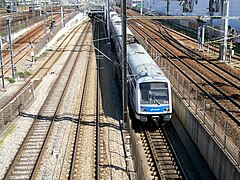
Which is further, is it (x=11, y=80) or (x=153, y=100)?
(x=11, y=80)

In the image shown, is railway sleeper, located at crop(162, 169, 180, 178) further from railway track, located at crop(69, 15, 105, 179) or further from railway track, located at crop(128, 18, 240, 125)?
railway track, located at crop(128, 18, 240, 125)

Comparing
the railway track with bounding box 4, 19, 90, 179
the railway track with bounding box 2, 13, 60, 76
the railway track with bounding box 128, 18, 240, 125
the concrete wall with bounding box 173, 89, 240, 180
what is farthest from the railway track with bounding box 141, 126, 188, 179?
the railway track with bounding box 2, 13, 60, 76

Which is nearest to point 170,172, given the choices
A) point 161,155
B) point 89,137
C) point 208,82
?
point 161,155

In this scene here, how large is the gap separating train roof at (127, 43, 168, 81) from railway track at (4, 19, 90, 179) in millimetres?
5088

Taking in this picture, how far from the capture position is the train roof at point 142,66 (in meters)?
18.4

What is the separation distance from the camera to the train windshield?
17.8m

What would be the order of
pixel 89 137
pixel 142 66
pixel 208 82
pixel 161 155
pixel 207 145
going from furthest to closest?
pixel 208 82, pixel 142 66, pixel 89 137, pixel 161 155, pixel 207 145

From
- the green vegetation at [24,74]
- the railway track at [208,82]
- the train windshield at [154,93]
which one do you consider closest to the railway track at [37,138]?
the green vegetation at [24,74]

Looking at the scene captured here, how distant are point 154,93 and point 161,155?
325 cm

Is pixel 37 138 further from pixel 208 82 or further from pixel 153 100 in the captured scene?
pixel 208 82

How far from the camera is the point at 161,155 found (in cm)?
1619

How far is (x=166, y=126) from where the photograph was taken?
768 inches

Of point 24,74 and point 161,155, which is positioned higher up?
point 24,74

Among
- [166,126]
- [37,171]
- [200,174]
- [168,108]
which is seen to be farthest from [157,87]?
[37,171]
